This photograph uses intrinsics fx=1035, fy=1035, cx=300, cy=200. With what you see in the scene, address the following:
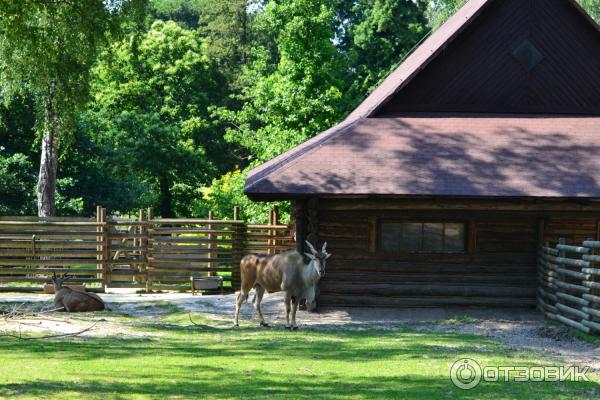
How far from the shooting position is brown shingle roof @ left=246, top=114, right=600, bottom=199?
1978 cm

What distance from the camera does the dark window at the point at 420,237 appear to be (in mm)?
21172

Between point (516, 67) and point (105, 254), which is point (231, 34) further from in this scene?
point (516, 67)

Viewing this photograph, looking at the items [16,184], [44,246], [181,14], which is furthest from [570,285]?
[181,14]

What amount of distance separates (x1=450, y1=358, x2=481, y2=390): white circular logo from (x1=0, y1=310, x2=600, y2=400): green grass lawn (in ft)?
0.38

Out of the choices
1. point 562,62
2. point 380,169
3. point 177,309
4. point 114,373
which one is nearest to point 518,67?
point 562,62

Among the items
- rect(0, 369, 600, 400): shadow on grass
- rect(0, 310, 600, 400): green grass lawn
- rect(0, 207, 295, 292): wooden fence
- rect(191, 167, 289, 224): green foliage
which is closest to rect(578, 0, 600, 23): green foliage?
rect(191, 167, 289, 224): green foliage

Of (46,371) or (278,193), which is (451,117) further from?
(46,371)

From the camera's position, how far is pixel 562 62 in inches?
907

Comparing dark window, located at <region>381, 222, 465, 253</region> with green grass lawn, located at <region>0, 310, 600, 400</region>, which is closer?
green grass lawn, located at <region>0, 310, 600, 400</region>

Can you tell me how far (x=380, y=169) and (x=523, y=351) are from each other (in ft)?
22.1

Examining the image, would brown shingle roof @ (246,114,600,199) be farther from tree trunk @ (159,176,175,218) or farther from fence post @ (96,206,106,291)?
tree trunk @ (159,176,175,218)

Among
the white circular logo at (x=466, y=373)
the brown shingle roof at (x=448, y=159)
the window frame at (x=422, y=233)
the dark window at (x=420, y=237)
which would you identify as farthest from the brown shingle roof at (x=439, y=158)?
the white circular logo at (x=466, y=373)
